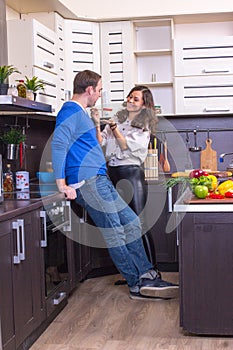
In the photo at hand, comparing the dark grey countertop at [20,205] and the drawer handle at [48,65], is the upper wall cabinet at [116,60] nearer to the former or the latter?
the drawer handle at [48,65]

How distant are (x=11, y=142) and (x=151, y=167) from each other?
1.43 m

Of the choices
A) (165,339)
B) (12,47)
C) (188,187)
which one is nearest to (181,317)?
(165,339)

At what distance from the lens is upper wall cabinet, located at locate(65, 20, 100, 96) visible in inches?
185

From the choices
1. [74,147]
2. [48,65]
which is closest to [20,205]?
[74,147]

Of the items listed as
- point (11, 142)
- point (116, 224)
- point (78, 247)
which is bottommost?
point (78, 247)

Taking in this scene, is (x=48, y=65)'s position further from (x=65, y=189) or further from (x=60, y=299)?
(x=60, y=299)

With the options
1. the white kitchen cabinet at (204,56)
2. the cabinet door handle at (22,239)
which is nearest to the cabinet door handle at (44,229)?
the cabinet door handle at (22,239)

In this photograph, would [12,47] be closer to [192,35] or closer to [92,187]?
[92,187]

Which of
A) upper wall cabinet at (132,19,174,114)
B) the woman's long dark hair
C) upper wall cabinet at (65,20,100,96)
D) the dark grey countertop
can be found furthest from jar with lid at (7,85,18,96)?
upper wall cabinet at (132,19,174,114)

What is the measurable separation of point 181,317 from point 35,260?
847mm

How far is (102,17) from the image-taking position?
4977mm

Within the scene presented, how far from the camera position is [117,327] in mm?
3365

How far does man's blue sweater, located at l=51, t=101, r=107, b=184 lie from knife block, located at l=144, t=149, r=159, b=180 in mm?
1255

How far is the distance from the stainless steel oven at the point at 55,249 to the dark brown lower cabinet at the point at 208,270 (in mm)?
795
